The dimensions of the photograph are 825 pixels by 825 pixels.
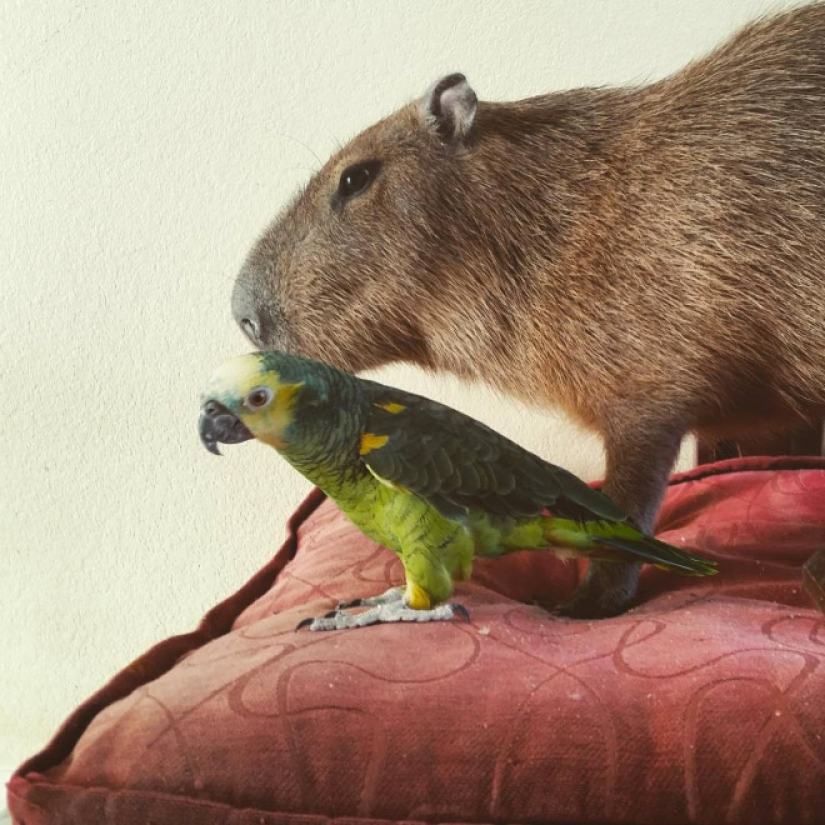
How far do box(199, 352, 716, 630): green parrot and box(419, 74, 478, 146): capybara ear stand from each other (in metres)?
0.31

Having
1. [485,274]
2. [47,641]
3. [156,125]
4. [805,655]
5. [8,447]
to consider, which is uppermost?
[156,125]

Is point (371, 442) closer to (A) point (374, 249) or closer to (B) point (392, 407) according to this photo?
(B) point (392, 407)

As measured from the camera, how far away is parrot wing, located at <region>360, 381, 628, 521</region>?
2.17ft

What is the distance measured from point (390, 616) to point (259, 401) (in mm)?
227

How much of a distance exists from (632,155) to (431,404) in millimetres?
322

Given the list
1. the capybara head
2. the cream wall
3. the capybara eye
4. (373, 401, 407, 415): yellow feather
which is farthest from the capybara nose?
the cream wall

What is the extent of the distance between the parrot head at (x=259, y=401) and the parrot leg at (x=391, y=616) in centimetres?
18

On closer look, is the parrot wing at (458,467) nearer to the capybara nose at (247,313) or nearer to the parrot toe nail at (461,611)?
the parrot toe nail at (461,611)

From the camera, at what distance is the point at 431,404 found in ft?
2.34

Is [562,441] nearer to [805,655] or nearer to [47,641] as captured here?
[805,655]

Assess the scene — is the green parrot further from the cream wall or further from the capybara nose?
the cream wall

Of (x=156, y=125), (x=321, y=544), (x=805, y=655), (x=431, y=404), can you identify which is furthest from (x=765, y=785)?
(x=156, y=125)

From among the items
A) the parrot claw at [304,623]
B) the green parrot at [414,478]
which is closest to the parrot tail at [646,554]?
the green parrot at [414,478]

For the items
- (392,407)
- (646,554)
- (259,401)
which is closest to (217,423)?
(259,401)
